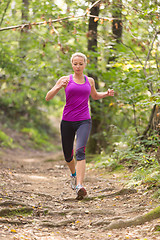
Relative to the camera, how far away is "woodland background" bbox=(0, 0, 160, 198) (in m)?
6.83

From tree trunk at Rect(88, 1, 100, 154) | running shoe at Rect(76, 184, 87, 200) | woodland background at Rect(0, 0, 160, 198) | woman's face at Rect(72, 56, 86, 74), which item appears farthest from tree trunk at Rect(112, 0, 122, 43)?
running shoe at Rect(76, 184, 87, 200)

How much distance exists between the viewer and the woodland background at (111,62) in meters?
6.83

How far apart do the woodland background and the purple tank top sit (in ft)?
3.38

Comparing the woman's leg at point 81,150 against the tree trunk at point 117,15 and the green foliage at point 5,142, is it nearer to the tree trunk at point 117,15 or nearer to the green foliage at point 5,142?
the tree trunk at point 117,15

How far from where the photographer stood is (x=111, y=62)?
8.74 meters

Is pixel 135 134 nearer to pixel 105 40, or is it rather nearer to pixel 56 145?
pixel 105 40

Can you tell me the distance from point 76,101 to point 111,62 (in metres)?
4.18

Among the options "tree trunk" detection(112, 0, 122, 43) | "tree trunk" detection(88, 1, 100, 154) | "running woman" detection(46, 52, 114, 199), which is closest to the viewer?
"running woman" detection(46, 52, 114, 199)

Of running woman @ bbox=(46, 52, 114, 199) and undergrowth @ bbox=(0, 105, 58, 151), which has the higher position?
running woman @ bbox=(46, 52, 114, 199)

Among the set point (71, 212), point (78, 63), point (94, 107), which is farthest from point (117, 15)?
point (71, 212)

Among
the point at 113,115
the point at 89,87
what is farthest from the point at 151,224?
the point at 113,115

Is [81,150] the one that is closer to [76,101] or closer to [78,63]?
[76,101]

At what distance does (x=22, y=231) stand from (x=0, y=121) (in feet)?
51.0

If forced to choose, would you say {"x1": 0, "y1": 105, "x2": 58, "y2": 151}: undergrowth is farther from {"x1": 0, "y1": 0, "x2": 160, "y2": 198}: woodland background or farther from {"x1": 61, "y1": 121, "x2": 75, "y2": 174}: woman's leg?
{"x1": 61, "y1": 121, "x2": 75, "y2": 174}: woman's leg
